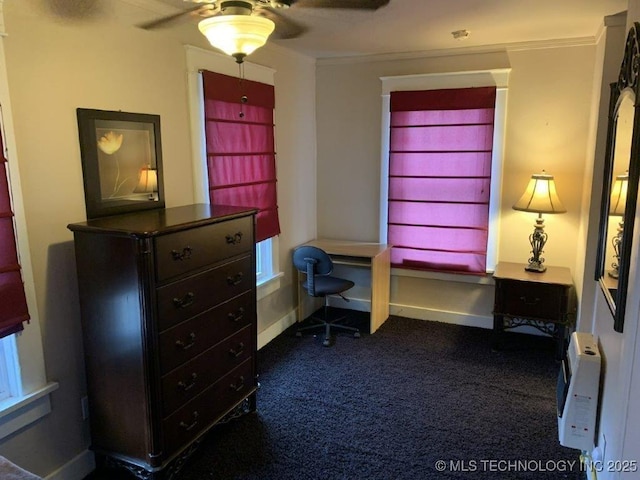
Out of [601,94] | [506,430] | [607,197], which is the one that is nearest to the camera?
[607,197]

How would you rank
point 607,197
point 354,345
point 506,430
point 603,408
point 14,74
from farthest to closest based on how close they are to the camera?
point 354,345, point 506,430, point 607,197, point 603,408, point 14,74

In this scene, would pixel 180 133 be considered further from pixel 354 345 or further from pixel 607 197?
pixel 607 197

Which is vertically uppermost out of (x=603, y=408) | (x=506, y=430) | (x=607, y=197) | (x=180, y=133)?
(x=180, y=133)

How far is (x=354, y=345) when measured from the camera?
3.89 metres

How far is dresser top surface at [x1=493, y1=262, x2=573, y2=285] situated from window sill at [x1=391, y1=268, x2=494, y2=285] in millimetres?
272

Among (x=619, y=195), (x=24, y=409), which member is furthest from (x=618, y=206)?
(x=24, y=409)

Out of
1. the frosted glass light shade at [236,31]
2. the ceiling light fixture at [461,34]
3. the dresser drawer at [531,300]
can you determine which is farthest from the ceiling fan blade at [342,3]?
the dresser drawer at [531,300]

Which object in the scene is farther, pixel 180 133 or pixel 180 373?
pixel 180 133

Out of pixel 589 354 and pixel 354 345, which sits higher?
pixel 589 354

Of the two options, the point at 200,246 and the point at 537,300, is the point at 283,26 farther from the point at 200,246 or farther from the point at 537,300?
the point at 537,300

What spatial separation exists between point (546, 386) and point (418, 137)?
7.19 feet

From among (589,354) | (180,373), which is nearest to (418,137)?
(589,354)

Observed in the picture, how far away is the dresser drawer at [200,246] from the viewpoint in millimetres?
2088

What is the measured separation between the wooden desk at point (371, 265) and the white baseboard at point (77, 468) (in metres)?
2.22
